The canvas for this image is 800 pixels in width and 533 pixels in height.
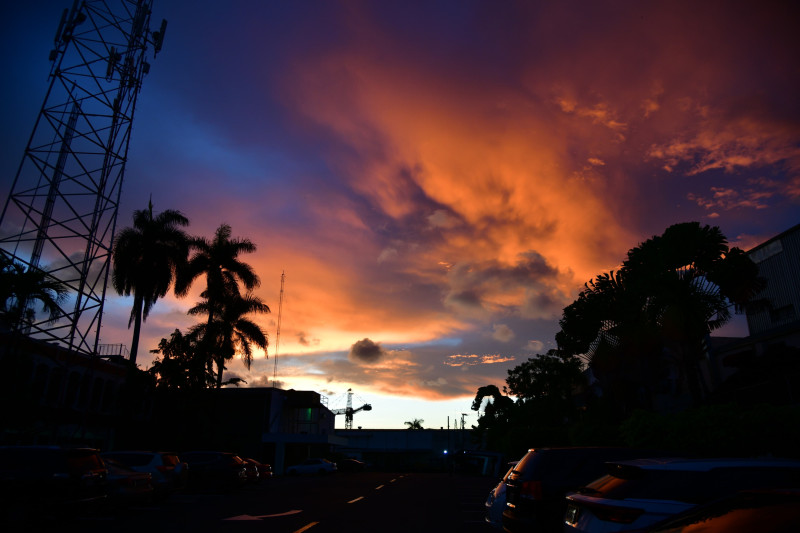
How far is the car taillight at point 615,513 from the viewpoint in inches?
Result: 211

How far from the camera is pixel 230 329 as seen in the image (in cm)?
4309

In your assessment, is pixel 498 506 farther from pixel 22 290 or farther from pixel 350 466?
pixel 350 466

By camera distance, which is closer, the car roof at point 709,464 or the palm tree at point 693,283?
the car roof at point 709,464

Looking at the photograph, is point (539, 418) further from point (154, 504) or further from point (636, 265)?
point (154, 504)

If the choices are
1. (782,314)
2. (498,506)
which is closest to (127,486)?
(498,506)

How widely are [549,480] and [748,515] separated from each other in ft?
20.2

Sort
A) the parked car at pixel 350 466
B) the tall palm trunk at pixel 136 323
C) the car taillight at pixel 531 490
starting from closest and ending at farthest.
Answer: the car taillight at pixel 531 490 < the tall palm trunk at pixel 136 323 < the parked car at pixel 350 466

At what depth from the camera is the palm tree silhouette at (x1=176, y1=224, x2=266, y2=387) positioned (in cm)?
4206

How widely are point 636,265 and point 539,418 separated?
2995cm

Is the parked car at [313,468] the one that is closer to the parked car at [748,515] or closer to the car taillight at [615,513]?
the car taillight at [615,513]

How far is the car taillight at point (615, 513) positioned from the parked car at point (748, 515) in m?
2.33

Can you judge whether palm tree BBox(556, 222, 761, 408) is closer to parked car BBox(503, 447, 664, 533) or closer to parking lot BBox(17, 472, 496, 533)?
parking lot BBox(17, 472, 496, 533)

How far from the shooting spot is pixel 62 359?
35.5 metres

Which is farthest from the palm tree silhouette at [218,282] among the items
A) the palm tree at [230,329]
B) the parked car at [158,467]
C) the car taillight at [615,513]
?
the car taillight at [615,513]
